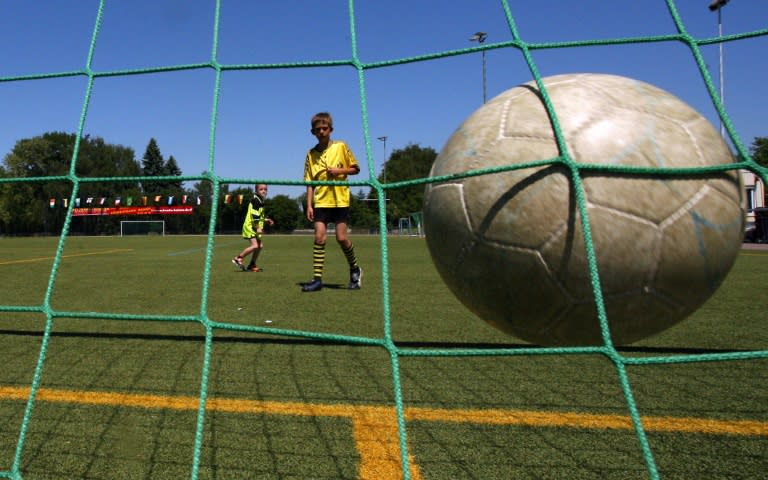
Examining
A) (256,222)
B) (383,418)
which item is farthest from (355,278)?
(383,418)

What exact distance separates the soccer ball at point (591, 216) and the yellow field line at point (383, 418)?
20.3 inches

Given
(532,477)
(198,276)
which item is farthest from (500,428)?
(198,276)

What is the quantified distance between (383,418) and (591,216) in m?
1.09

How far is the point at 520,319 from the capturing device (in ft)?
5.08

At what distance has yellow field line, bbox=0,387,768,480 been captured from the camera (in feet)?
5.74

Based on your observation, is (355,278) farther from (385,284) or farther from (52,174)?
(52,174)

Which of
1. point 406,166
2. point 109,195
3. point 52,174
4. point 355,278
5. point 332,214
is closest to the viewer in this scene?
point 332,214

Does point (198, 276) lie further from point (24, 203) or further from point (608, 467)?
point (24, 203)

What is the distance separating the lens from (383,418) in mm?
2012

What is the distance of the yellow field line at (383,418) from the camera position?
175 cm

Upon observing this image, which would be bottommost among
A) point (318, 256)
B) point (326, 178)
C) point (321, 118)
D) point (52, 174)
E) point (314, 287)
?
point (314, 287)

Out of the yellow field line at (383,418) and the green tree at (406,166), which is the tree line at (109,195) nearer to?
the green tree at (406,166)

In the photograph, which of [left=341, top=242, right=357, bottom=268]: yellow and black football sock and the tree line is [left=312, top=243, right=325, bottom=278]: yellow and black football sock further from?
the tree line

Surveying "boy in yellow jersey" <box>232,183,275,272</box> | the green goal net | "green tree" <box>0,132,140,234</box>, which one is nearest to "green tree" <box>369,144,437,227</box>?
"green tree" <box>0,132,140,234</box>
